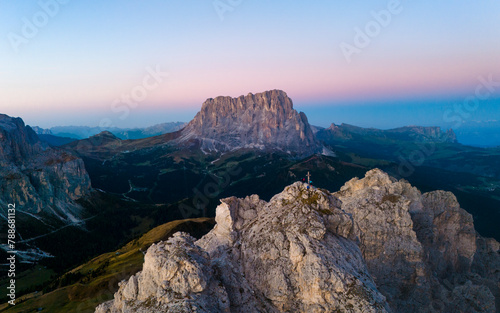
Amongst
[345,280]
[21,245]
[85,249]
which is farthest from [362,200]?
[21,245]

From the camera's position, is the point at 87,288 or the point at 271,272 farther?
the point at 87,288

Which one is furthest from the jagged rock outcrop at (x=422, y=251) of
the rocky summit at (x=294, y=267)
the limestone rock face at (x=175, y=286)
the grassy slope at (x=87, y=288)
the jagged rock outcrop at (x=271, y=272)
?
the grassy slope at (x=87, y=288)

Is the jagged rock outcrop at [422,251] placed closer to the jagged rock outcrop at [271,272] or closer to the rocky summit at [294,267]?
the rocky summit at [294,267]

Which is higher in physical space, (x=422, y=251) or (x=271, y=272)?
(x=271, y=272)

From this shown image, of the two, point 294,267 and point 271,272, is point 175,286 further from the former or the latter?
point 294,267

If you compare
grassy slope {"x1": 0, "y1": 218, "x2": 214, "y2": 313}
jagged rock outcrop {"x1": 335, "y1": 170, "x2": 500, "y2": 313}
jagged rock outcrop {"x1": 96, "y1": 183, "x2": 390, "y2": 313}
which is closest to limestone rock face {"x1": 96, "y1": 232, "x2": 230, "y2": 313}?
jagged rock outcrop {"x1": 96, "y1": 183, "x2": 390, "y2": 313}

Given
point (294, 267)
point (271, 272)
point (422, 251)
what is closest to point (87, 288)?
A: point (271, 272)

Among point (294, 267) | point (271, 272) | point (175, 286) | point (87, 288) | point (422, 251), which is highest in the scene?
point (175, 286)

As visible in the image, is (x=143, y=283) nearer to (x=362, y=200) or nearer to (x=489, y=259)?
(x=362, y=200)
